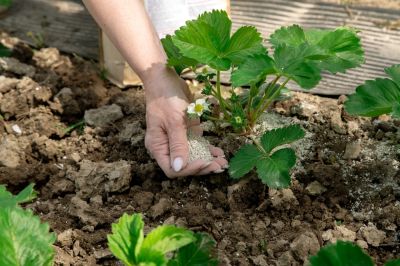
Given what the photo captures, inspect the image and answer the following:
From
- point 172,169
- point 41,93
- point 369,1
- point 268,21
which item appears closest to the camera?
point 172,169

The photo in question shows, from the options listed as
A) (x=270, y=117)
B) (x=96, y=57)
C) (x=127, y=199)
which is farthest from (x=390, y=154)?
(x=96, y=57)

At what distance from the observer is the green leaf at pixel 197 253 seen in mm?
1396

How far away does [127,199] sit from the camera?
188 centimetres

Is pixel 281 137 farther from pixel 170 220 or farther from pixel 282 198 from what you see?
pixel 170 220

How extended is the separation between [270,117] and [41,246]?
38.4 inches

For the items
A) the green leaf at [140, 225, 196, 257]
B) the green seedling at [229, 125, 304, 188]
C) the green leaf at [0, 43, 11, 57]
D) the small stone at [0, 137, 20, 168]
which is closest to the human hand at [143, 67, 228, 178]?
the green seedling at [229, 125, 304, 188]

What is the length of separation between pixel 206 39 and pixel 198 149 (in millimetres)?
327

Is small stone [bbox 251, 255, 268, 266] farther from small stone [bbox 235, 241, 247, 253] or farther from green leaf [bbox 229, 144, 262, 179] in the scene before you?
green leaf [bbox 229, 144, 262, 179]

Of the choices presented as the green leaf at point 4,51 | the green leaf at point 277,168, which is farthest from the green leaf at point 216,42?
the green leaf at point 4,51

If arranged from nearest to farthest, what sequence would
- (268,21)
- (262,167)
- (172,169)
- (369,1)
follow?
(262,167) < (172,169) < (268,21) < (369,1)

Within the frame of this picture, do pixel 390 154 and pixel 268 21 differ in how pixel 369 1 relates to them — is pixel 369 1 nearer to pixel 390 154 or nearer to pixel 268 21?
pixel 268 21

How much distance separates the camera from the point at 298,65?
1692mm

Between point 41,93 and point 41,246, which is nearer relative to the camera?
point 41,246

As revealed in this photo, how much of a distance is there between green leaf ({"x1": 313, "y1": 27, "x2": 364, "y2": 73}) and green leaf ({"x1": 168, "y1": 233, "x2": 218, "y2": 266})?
0.64 metres
